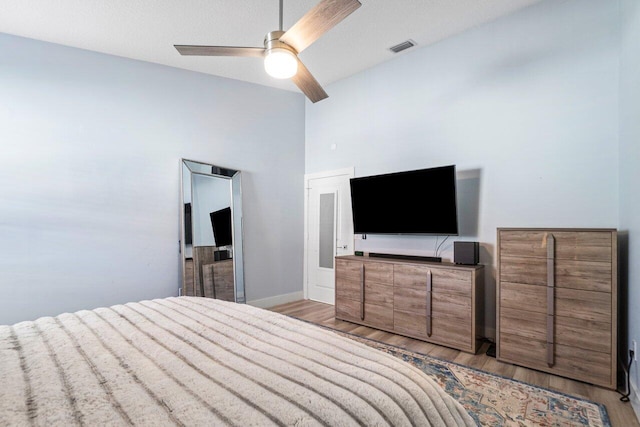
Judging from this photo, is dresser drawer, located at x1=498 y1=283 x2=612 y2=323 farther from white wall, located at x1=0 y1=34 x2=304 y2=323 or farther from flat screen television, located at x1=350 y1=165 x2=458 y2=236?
white wall, located at x1=0 y1=34 x2=304 y2=323

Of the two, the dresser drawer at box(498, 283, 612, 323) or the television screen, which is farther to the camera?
the television screen

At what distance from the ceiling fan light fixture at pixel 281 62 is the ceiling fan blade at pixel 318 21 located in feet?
0.22

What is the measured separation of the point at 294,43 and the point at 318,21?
0.82 feet

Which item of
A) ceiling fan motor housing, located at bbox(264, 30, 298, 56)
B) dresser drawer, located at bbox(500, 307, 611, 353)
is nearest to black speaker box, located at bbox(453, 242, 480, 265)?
dresser drawer, located at bbox(500, 307, 611, 353)

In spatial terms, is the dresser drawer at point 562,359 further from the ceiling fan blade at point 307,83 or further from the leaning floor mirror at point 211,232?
the leaning floor mirror at point 211,232

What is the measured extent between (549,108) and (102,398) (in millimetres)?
3565

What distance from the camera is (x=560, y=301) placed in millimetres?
2361

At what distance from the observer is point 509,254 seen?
2.59 metres

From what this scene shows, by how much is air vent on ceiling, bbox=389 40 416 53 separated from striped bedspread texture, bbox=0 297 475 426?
331cm

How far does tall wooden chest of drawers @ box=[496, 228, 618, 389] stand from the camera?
2199mm

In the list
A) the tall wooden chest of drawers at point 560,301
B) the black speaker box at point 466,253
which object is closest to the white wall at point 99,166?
the black speaker box at point 466,253

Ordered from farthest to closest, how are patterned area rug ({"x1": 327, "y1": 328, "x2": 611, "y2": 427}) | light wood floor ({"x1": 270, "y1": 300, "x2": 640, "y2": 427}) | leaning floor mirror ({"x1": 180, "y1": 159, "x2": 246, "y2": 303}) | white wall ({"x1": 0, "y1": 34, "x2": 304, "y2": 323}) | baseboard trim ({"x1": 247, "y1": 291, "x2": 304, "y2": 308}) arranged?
baseboard trim ({"x1": 247, "y1": 291, "x2": 304, "y2": 308}), leaning floor mirror ({"x1": 180, "y1": 159, "x2": 246, "y2": 303}), white wall ({"x1": 0, "y1": 34, "x2": 304, "y2": 323}), light wood floor ({"x1": 270, "y1": 300, "x2": 640, "y2": 427}), patterned area rug ({"x1": 327, "y1": 328, "x2": 611, "y2": 427})

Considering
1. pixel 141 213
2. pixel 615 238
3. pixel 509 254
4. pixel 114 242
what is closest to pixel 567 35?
pixel 615 238

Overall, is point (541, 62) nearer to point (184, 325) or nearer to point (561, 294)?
point (561, 294)
